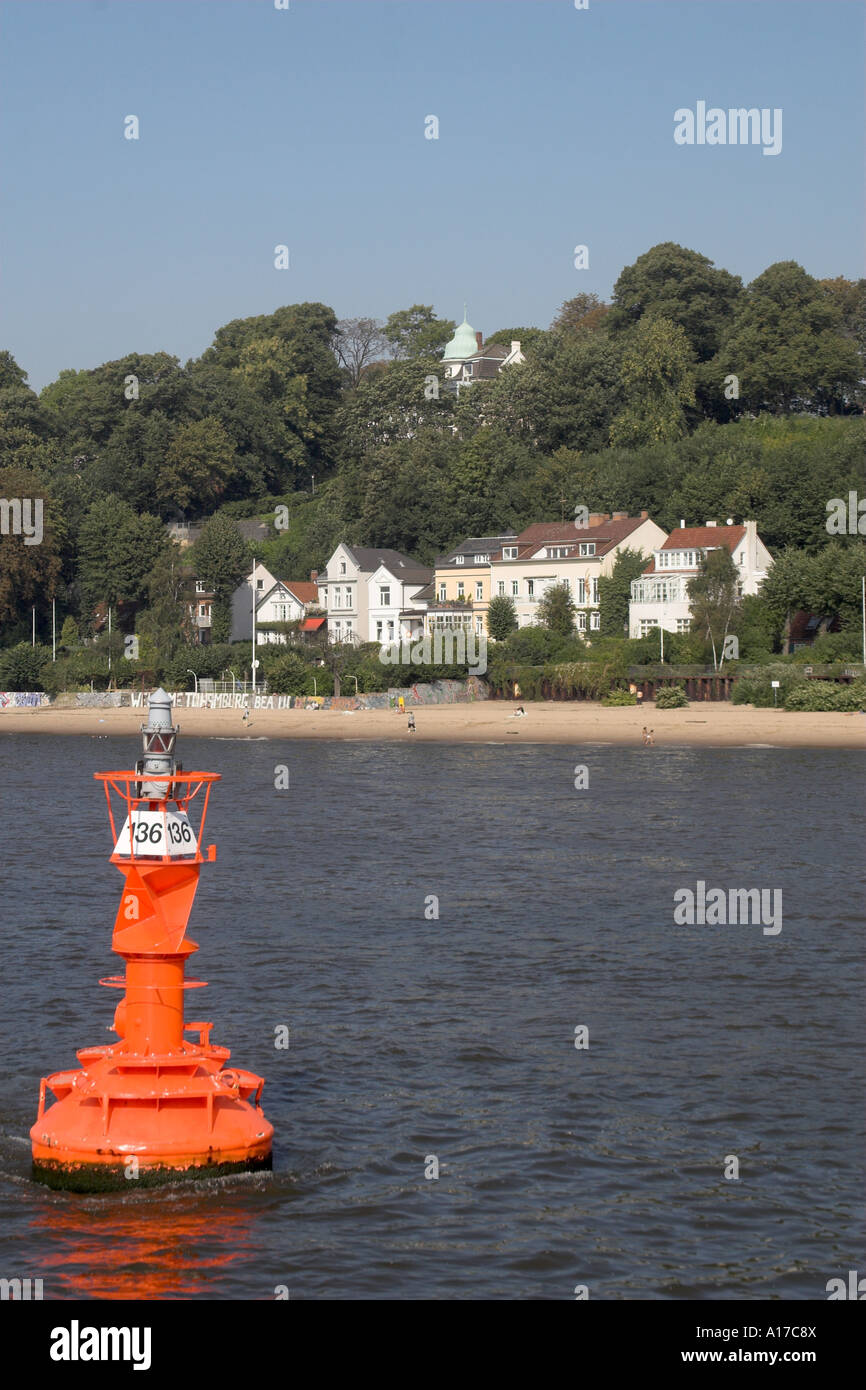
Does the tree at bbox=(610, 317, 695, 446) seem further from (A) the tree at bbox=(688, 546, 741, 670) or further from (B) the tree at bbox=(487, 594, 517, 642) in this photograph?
(A) the tree at bbox=(688, 546, 741, 670)

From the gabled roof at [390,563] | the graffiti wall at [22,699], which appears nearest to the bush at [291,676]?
the gabled roof at [390,563]

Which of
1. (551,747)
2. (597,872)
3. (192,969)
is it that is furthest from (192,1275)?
(551,747)

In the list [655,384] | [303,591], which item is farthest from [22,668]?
[655,384]

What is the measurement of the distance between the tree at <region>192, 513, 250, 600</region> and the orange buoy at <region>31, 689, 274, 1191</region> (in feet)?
338

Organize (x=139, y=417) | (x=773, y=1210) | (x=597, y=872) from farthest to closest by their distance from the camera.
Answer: (x=139, y=417) < (x=597, y=872) < (x=773, y=1210)

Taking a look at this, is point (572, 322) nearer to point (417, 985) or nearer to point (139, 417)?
point (139, 417)

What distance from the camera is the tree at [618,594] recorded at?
94.7 metres

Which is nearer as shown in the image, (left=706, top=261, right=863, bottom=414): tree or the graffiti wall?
the graffiti wall

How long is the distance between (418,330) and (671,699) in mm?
88472

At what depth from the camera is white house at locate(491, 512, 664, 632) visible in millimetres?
97438

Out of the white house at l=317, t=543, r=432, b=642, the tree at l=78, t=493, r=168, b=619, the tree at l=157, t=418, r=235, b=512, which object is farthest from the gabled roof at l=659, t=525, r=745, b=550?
the tree at l=157, t=418, r=235, b=512

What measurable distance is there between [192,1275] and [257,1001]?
9744 millimetres

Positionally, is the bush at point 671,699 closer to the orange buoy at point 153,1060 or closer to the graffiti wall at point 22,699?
the graffiti wall at point 22,699
